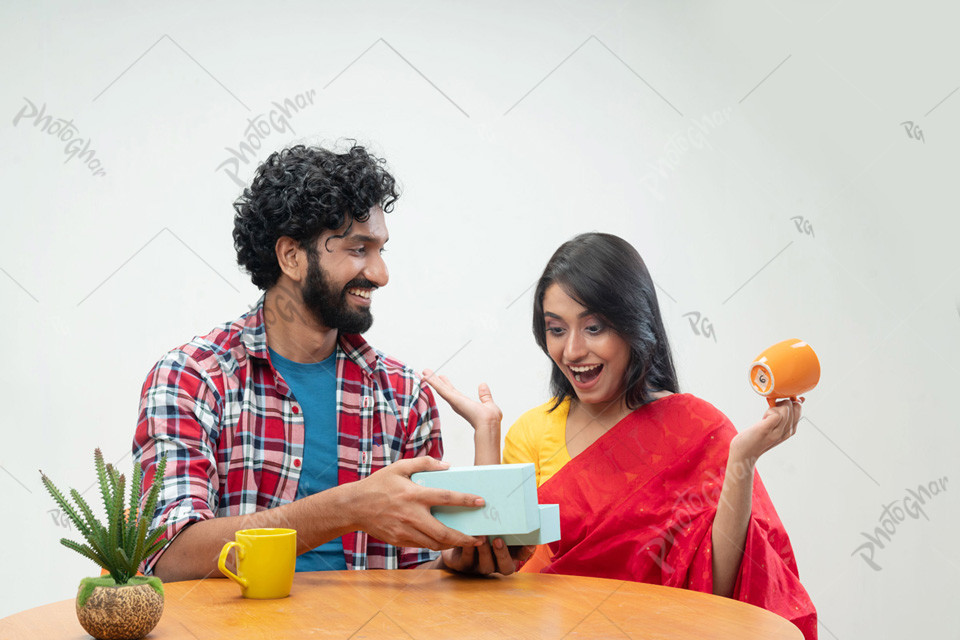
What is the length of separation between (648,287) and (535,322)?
0.96 ft

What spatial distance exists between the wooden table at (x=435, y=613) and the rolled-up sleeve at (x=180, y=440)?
6.5 inches

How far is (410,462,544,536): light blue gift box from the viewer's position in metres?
1.26

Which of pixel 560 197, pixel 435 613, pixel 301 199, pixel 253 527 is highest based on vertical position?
pixel 560 197

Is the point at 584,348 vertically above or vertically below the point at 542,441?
above

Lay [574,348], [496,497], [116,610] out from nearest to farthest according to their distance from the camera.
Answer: [116,610], [496,497], [574,348]

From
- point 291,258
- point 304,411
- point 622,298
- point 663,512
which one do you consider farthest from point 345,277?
point 663,512

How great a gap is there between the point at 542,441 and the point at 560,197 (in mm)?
1130

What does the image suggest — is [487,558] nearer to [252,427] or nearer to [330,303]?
[252,427]

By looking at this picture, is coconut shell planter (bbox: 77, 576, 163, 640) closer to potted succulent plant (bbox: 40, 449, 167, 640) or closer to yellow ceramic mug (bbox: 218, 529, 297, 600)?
potted succulent plant (bbox: 40, 449, 167, 640)

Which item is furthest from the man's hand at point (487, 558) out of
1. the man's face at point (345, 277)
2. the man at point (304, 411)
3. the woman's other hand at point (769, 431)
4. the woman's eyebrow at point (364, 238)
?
the woman's eyebrow at point (364, 238)

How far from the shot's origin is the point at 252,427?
5.63ft

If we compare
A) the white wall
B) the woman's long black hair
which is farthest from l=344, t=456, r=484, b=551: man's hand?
the white wall

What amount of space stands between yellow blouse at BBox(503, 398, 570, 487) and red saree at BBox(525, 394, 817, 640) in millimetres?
75

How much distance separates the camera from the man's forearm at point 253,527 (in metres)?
1.36
